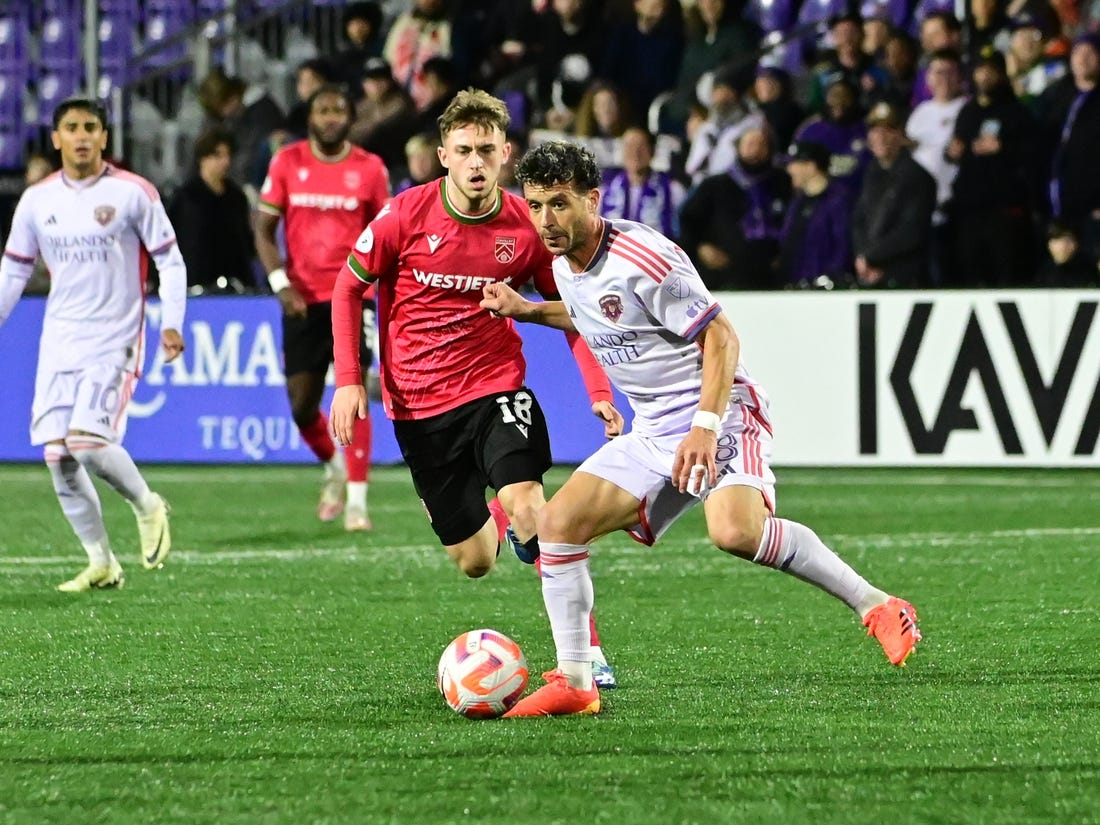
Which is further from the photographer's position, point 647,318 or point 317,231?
point 317,231

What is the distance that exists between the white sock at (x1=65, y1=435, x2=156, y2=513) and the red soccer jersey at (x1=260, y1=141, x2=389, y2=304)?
233 centimetres

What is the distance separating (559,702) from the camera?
538 centimetres

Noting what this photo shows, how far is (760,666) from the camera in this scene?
20.4 feet

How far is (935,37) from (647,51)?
2734mm

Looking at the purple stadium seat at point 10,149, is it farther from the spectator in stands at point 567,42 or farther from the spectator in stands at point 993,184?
the spectator in stands at point 993,184

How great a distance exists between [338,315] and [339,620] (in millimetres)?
1411

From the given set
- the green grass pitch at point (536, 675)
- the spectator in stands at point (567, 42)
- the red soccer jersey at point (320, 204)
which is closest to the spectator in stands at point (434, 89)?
the spectator in stands at point (567, 42)

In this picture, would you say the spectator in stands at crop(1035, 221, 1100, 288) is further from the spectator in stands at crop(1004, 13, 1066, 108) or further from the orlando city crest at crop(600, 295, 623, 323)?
the orlando city crest at crop(600, 295, 623, 323)

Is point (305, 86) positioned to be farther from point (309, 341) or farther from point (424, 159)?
point (309, 341)

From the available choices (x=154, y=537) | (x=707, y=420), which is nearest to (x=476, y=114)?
(x=707, y=420)

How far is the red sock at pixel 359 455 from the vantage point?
10.5 meters

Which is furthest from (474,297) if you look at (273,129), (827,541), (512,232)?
(273,129)

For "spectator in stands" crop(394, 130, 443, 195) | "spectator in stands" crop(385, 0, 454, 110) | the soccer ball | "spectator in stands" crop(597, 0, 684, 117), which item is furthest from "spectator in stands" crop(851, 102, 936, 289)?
the soccer ball

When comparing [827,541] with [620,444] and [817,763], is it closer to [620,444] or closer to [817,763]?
[620,444]
